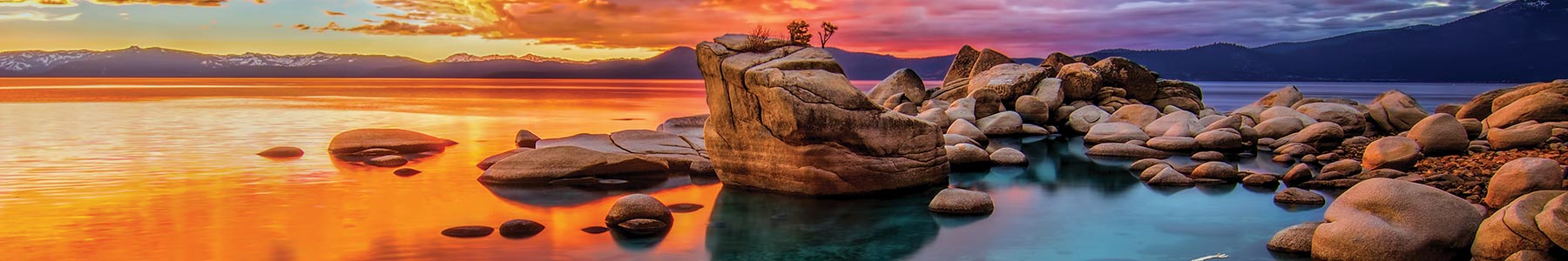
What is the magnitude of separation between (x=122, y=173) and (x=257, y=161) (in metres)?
2.53

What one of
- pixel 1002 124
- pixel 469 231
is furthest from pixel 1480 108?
pixel 469 231

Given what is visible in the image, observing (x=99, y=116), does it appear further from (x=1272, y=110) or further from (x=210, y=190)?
(x=1272, y=110)

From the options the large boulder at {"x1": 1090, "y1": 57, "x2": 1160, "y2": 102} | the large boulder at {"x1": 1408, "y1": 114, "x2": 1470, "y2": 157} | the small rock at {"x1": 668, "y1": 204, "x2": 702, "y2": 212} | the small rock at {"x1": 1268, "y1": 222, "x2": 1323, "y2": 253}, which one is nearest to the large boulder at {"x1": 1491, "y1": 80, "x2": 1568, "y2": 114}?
the large boulder at {"x1": 1408, "y1": 114, "x2": 1470, "y2": 157}

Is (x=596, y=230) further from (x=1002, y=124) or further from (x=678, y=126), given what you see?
(x=1002, y=124)

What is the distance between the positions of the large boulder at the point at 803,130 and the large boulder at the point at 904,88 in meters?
19.7

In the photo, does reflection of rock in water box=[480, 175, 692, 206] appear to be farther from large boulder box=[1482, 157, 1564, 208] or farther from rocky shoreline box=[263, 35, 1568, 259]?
large boulder box=[1482, 157, 1564, 208]

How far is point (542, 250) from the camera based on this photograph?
34.8 ft

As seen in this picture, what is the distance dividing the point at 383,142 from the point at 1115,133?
17691 mm

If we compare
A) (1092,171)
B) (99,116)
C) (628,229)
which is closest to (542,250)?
(628,229)

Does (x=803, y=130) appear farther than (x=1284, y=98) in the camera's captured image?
No

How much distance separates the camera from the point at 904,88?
35.8 meters

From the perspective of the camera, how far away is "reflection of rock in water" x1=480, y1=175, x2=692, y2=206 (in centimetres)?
1430

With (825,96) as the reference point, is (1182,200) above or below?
below

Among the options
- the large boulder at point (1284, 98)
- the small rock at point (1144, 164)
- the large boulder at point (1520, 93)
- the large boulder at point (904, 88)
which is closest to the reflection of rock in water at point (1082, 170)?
the small rock at point (1144, 164)
